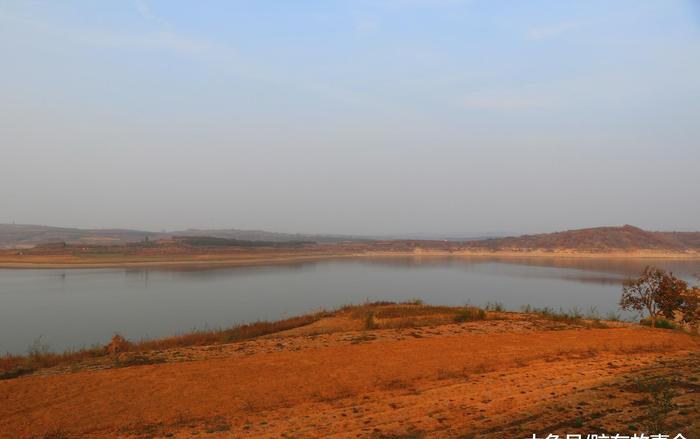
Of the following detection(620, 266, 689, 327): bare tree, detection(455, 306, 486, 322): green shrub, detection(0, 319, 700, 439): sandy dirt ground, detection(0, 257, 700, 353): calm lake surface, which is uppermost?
detection(620, 266, 689, 327): bare tree

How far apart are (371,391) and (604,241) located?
7204 centimetres

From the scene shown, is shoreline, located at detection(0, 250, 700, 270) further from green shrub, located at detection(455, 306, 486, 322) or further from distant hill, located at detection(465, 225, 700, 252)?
green shrub, located at detection(455, 306, 486, 322)

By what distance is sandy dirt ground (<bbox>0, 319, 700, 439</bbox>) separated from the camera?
5203mm

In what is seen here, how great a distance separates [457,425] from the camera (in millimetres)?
5094

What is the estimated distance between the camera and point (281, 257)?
65.9 m

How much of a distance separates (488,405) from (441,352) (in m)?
3.19

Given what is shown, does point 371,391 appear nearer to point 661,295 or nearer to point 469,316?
point 469,316

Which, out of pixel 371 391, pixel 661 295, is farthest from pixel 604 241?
pixel 371 391

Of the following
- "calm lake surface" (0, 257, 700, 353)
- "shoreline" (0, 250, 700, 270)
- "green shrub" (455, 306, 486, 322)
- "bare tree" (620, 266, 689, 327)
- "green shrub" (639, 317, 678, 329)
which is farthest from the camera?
"shoreline" (0, 250, 700, 270)

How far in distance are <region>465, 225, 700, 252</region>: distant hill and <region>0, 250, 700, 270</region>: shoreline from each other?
227cm

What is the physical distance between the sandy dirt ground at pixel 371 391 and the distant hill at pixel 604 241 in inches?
2545

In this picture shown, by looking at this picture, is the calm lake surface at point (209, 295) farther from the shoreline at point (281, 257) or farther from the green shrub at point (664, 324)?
the green shrub at point (664, 324)

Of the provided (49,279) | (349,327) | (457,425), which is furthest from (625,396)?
(49,279)

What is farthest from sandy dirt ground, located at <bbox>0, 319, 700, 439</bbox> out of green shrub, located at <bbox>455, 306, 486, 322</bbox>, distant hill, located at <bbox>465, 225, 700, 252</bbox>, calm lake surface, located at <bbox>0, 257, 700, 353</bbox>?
distant hill, located at <bbox>465, 225, 700, 252</bbox>
